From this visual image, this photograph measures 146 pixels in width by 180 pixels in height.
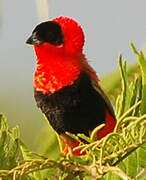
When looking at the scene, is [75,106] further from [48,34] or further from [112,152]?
[112,152]

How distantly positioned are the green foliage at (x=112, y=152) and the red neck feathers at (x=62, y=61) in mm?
519

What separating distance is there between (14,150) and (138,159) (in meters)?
0.14

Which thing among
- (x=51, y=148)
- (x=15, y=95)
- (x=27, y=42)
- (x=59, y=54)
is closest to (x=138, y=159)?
(x=51, y=148)

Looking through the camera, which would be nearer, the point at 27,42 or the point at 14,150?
the point at 14,150

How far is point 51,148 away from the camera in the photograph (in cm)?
70

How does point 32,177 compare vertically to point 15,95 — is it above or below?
above

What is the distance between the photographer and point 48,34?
3.82 feet

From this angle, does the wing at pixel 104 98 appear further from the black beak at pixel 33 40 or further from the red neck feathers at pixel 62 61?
the black beak at pixel 33 40

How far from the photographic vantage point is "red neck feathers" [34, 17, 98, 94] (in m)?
1.03

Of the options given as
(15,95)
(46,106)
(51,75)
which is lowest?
(15,95)

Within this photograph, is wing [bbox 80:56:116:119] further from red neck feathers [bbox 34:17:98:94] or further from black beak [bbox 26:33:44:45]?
black beak [bbox 26:33:44:45]

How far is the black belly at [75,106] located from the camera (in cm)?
115

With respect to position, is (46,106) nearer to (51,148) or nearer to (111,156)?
(51,148)

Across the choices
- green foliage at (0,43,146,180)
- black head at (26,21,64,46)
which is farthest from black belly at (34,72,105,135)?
green foliage at (0,43,146,180)
